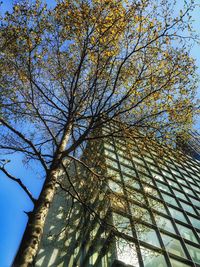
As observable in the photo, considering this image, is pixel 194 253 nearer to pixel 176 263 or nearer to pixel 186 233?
pixel 186 233

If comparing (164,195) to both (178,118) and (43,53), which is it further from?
(43,53)

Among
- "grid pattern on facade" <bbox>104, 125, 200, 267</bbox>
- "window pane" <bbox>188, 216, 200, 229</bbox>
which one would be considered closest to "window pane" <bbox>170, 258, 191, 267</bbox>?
→ "grid pattern on facade" <bbox>104, 125, 200, 267</bbox>

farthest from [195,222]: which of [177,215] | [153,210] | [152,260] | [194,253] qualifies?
[152,260]

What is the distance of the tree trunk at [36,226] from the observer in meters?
3.98

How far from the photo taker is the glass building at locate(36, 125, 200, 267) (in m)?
6.63

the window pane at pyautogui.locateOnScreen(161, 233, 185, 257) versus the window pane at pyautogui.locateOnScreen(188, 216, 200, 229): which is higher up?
the window pane at pyautogui.locateOnScreen(188, 216, 200, 229)

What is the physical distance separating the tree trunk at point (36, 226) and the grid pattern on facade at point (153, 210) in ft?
5.01

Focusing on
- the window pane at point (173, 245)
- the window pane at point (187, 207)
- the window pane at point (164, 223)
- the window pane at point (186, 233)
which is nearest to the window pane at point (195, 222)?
the window pane at point (187, 207)

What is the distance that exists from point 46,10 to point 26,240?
5.95 meters

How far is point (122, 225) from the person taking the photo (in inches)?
307

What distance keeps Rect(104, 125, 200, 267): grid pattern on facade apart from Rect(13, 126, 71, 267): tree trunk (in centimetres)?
153

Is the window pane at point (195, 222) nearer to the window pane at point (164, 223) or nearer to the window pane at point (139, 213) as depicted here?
the window pane at point (164, 223)

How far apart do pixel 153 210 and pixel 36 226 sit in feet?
14.0

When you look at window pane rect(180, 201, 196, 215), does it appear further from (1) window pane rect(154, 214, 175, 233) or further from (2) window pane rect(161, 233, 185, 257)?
(2) window pane rect(161, 233, 185, 257)
